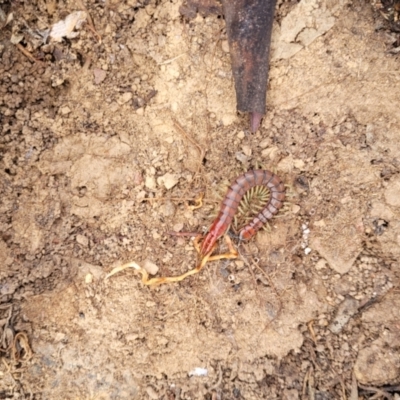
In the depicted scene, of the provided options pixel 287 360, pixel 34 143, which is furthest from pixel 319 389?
pixel 34 143

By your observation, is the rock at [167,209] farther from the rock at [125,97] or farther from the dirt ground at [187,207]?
the rock at [125,97]

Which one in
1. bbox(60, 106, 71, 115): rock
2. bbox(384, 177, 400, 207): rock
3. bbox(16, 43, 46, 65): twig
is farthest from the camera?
bbox(60, 106, 71, 115): rock

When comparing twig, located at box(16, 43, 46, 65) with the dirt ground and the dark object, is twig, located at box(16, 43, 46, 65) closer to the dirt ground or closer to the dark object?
the dirt ground

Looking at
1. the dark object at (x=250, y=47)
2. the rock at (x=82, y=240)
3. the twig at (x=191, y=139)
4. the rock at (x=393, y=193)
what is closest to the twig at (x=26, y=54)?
the twig at (x=191, y=139)

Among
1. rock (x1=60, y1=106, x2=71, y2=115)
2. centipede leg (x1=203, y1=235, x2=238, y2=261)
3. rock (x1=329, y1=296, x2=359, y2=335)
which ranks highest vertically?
rock (x1=60, y1=106, x2=71, y2=115)

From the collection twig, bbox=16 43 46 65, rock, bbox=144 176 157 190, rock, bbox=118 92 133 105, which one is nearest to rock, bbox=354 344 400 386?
rock, bbox=144 176 157 190

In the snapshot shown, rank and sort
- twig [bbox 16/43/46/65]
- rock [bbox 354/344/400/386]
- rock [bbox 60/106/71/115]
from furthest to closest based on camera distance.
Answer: rock [bbox 60/106/71/115] → twig [bbox 16/43/46/65] → rock [bbox 354/344/400/386]

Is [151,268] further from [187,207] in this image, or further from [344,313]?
[344,313]
